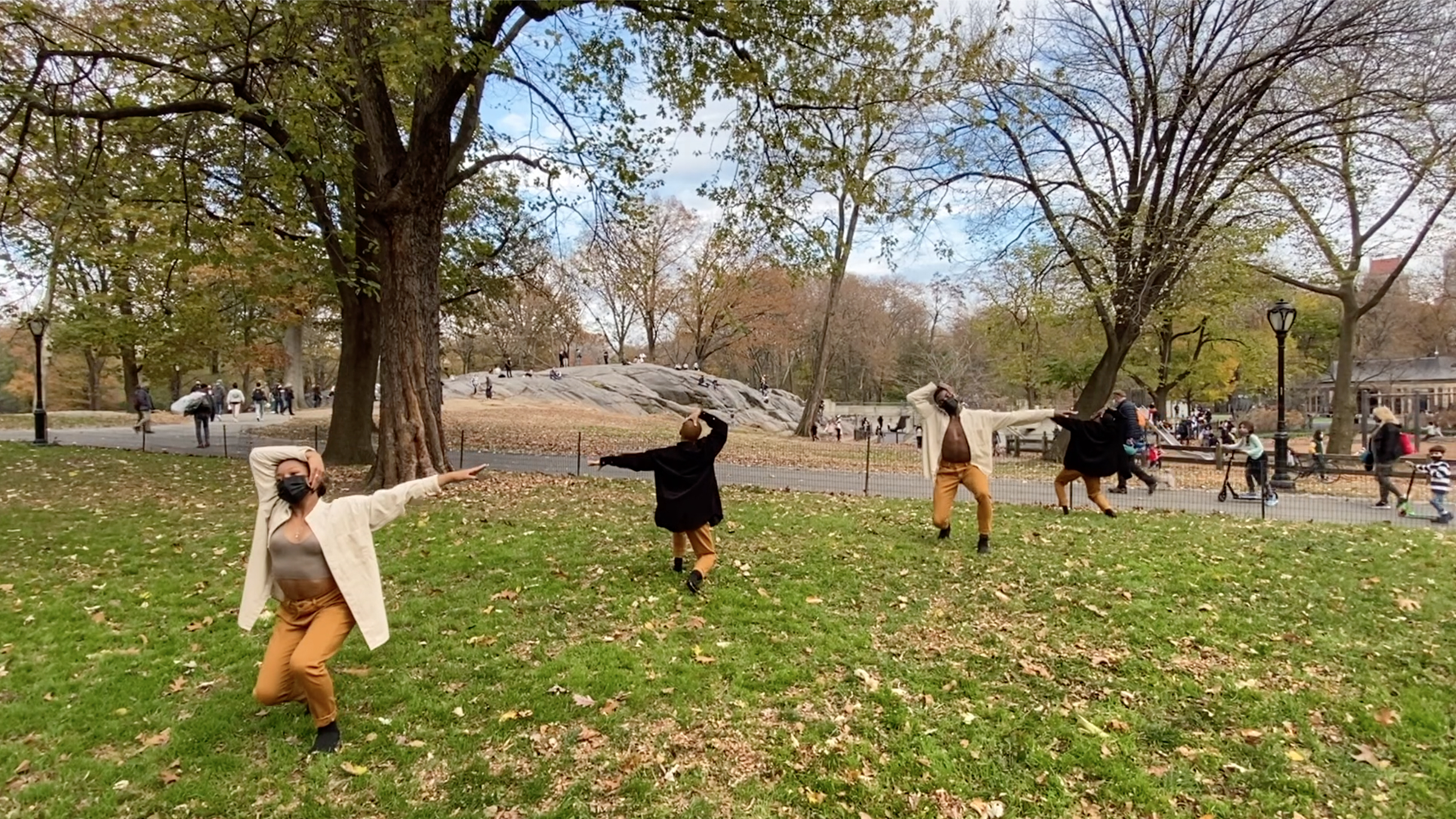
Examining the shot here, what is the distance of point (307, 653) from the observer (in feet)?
13.3

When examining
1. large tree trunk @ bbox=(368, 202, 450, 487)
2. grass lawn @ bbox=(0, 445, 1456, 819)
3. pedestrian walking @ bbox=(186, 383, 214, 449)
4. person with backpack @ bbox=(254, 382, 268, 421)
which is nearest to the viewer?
grass lawn @ bbox=(0, 445, 1456, 819)

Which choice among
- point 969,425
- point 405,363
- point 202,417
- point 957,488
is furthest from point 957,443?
point 202,417

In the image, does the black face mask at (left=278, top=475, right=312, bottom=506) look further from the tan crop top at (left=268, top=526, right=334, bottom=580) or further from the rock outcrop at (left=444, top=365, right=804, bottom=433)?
the rock outcrop at (left=444, top=365, right=804, bottom=433)

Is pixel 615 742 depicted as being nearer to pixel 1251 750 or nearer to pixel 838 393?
pixel 1251 750

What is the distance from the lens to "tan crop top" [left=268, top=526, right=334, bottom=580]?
4.11 m

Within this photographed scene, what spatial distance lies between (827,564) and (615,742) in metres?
3.95

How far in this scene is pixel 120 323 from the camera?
19.7 m

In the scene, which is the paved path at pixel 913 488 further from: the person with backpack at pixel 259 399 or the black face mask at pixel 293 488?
the person with backpack at pixel 259 399

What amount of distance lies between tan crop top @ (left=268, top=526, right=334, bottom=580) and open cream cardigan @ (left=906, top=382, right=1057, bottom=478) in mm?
6265

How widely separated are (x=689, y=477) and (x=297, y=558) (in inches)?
133

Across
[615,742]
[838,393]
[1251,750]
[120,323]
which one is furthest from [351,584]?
[838,393]

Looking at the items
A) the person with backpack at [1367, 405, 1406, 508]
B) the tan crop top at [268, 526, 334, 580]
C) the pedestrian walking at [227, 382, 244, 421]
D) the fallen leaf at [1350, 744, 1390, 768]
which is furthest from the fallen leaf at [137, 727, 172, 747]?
the pedestrian walking at [227, 382, 244, 421]

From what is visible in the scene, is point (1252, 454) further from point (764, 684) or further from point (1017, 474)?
point (764, 684)

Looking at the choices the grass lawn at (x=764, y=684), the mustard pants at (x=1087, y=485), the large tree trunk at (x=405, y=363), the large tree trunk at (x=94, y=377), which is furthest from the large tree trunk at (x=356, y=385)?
the large tree trunk at (x=94, y=377)
